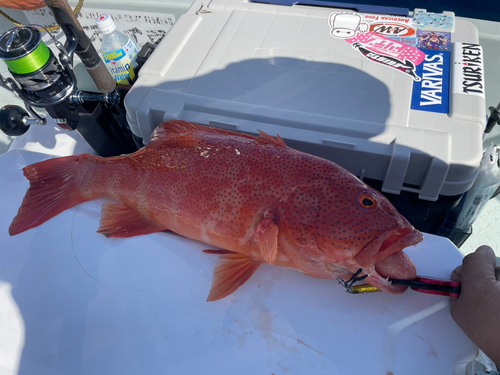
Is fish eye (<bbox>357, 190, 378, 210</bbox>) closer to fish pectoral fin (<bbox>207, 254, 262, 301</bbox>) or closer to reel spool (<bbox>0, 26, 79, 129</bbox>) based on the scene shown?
fish pectoral fin (<bbox>207, 254, 262, 301</bbox>)

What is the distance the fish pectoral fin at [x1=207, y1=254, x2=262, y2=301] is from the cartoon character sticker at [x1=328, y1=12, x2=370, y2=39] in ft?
5.17

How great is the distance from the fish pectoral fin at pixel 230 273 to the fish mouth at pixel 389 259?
0.51 m

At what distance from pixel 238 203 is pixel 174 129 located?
60 cm

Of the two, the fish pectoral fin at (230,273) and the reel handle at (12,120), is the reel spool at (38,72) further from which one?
the fish pectoral fin at (230,273)

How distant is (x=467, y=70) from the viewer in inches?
73.4

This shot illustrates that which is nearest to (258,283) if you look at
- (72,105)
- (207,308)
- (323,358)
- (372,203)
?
(207,308)

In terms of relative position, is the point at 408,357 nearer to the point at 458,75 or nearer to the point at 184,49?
the point at 458,75

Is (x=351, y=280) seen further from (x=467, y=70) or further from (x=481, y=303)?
(x=467, y=70)

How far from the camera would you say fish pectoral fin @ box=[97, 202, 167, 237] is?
1.72 m

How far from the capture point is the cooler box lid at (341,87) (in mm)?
1678

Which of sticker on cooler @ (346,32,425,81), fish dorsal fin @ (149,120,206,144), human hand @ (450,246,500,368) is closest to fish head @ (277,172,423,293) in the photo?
human hand @ (450,246,500,368)

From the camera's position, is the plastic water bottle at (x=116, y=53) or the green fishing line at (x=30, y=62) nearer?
the green fishing line at (x=30, y=62)

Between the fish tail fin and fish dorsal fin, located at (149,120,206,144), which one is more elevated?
fish dorsal fin, located at (149,120,206,144)

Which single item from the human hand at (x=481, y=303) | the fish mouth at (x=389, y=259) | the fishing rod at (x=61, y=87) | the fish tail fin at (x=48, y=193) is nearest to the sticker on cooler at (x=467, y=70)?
the human hand at (x=481, y=303)
